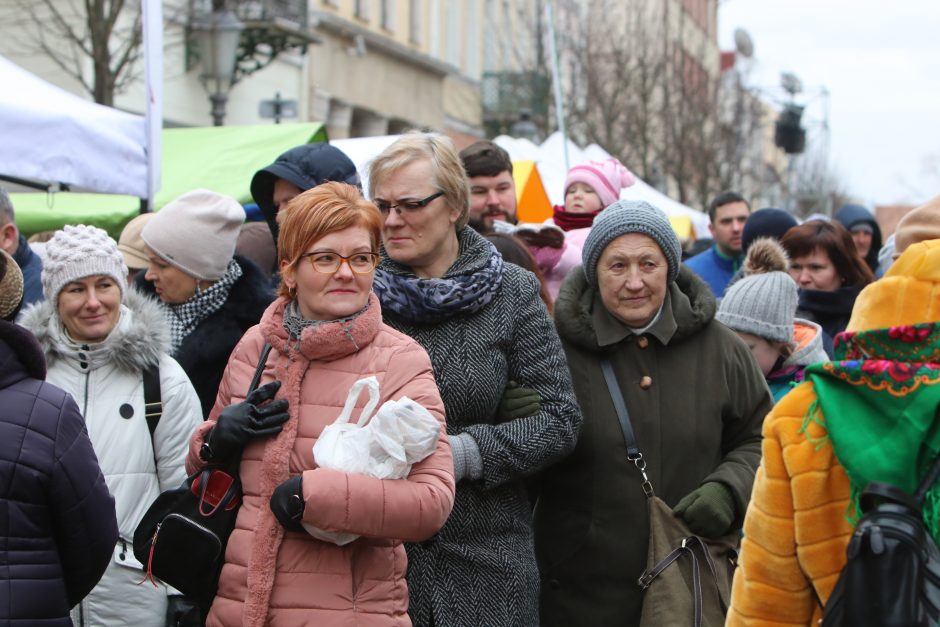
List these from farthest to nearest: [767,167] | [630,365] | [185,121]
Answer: [767,167], [185,121], [630,365]

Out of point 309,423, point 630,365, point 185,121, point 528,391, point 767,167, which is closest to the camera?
point 309,423

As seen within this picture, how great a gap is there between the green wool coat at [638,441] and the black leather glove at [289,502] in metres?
1.41

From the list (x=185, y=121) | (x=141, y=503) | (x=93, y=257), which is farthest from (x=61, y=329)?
(x=185, y=121)

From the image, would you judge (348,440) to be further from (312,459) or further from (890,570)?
(890,570)

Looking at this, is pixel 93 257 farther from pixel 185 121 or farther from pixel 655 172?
pixel 655 172

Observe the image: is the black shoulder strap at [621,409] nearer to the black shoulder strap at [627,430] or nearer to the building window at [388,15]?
the black shoulder strap at [627,430]

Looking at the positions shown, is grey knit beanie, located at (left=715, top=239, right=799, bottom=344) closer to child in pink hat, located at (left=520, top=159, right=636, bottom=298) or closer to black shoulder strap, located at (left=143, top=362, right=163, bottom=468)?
child in pink hat, located at (left=520, top=159, right=636, bottom=298)

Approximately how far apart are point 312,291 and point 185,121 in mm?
18749

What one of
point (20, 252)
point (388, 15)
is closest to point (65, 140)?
point (20, 252)

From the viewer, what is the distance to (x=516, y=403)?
421 centimetres

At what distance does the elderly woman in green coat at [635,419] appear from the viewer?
14.5 ft

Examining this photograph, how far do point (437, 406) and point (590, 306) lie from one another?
51.1 inches

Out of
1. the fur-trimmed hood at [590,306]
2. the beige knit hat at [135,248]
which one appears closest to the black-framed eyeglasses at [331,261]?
the fur-trimmed hood at [590,306]

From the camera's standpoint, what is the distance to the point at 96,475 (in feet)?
11.8
